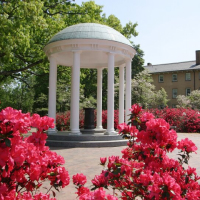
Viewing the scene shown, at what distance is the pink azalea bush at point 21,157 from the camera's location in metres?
2.19

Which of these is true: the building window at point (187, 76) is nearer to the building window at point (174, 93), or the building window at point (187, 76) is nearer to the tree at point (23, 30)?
the building window at point (174, 93)

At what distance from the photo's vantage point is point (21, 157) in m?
2.32

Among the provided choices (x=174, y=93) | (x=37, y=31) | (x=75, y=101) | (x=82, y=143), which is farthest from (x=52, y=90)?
(x=174, y=93)

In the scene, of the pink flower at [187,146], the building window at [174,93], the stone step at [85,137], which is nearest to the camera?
the pink flower at [187,146]

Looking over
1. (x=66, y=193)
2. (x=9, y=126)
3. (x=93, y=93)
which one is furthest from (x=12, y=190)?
(x=93, y=93)

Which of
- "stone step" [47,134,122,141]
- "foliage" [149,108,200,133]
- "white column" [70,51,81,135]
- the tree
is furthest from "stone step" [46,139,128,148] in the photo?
"foliage" [149,108,200,133]

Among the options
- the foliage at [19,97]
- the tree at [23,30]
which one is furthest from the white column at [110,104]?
the foliage at [19,97]

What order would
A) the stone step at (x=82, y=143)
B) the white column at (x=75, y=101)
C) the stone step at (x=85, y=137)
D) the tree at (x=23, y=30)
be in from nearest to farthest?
1. the tree at (x=23, y=30)
2. the stone step at (x=82, y=143)
3. the stone step at (x=85, y=137)
4. the white column at (x=75, y=101)

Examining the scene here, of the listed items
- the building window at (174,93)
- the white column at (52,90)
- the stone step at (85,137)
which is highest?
the building window at (174,93)

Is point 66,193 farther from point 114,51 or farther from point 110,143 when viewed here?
point 114,51

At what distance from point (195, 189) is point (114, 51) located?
449 inches

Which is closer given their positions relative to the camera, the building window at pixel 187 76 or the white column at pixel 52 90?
the white column at pixel 52 90

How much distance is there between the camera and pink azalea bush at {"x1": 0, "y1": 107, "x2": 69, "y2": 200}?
2.19m

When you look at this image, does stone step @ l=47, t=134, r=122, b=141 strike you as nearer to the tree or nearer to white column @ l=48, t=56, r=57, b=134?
white column @ l=48, t=56, r=57, b=134
